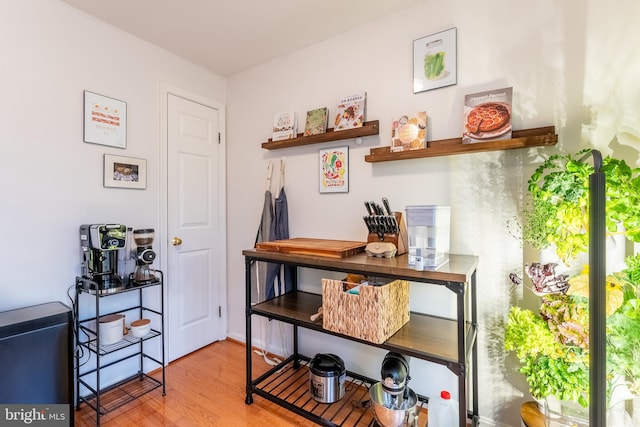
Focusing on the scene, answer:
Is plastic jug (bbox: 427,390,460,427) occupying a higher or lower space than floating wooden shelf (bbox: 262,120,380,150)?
lower

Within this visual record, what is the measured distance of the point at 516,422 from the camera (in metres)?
1.58

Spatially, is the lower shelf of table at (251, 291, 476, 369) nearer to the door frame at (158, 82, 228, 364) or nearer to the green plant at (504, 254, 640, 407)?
the green plant at (504, 254, 640, 407)

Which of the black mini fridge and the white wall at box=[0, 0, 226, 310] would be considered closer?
the black mini fridge

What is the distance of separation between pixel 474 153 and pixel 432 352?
1039mm

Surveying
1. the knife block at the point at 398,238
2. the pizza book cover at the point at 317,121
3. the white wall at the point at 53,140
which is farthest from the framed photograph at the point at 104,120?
the knife block at the point at 398,238

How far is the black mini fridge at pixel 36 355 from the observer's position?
1.38 m

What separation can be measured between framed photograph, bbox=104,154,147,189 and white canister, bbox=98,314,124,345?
2.82 feet

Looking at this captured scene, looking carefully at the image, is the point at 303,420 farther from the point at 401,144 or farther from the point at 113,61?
the point at 113,61

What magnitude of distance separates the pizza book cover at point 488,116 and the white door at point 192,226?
2027 millimetres

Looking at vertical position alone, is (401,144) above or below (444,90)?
below

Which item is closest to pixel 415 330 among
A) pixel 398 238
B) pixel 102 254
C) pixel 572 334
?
pixel 398 238

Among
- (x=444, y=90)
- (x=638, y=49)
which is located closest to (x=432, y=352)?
(x=444, y=90)

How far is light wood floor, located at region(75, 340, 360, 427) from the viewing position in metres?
1.74

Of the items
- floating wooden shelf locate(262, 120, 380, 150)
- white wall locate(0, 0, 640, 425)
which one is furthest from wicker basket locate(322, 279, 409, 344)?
floating wooden shelf locate(262, 120, 380, 150)
